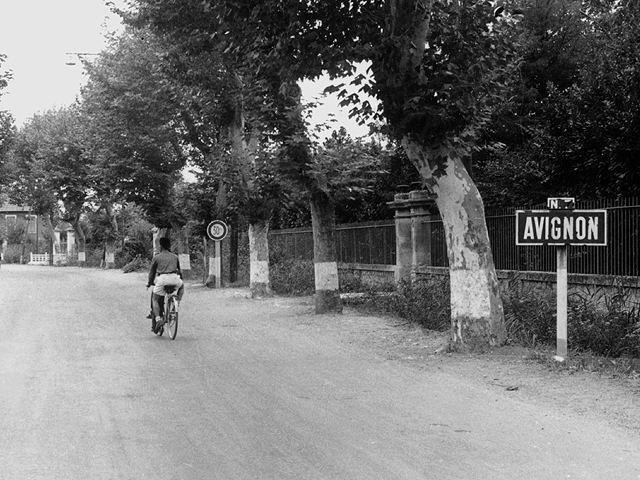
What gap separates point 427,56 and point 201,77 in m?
12.4

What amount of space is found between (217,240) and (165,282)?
14381 mm

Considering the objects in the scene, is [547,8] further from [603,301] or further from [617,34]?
[603,301]

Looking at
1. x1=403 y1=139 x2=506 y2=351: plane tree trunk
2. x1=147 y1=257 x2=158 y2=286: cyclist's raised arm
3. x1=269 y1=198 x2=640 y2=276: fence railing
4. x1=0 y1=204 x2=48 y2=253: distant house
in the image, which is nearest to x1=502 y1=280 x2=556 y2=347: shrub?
x1=403 y1=139 x2=506 y2=351: plane tree trunk

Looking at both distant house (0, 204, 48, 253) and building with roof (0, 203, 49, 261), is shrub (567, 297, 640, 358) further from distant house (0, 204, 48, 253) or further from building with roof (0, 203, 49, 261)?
distant house (0, 204, 48, 253)

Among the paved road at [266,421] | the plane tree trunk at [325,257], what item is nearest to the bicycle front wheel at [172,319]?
the paved road at [266,421]

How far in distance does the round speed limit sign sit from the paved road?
47.7 feet

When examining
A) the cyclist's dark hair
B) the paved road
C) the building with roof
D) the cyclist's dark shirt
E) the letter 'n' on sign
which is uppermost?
the building with roof

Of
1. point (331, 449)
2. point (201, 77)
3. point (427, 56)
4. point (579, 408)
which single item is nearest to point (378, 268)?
point (201, 77)

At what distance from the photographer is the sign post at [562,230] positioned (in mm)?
10023

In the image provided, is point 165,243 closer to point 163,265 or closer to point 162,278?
point 163,265

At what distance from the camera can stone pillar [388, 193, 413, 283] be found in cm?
2033

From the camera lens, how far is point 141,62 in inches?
1136

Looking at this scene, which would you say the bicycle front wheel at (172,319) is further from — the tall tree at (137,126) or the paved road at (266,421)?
the tall tree at (137,126)

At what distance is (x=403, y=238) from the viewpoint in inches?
806
